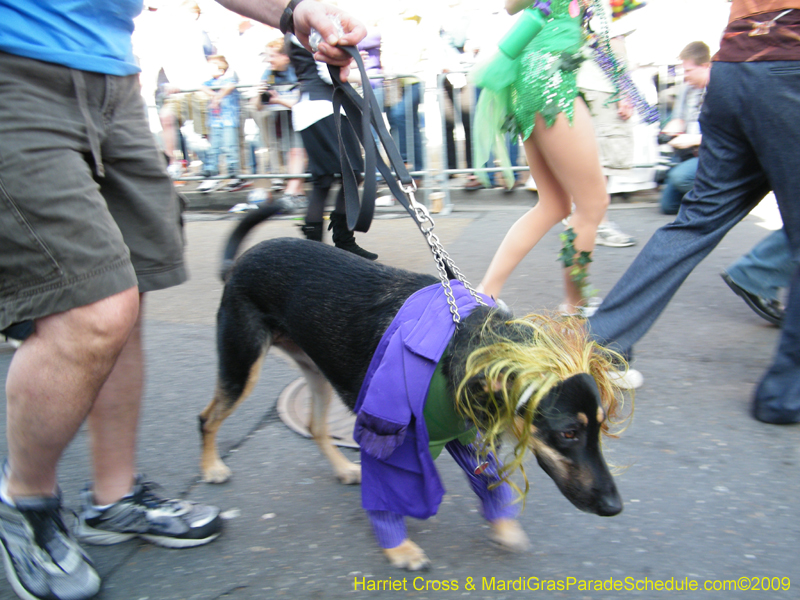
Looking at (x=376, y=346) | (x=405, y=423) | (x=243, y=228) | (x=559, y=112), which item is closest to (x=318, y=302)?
(x=376, y=346)

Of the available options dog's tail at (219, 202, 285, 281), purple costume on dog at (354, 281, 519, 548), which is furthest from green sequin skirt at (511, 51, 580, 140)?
purple costume on dog at (354, 281, 519, 548)

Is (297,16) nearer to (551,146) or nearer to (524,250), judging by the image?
(551,146)

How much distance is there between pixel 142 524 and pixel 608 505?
151 centimetres

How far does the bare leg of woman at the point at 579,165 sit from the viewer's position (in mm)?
3211

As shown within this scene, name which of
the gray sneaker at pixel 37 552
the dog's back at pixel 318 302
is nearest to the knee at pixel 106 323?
the gray sneaker at pixel 37 552

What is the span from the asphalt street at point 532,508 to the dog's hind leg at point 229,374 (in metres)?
0.09

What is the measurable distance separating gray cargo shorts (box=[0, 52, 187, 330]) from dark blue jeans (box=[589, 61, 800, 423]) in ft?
6.10

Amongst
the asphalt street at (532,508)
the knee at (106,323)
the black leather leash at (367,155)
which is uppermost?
the black leather leash at (367,155)

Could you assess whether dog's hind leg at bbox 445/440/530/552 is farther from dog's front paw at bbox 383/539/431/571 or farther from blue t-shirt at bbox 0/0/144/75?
blue t-shirt at bbox 0/0/144/75

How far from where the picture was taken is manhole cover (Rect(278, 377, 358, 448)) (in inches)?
119


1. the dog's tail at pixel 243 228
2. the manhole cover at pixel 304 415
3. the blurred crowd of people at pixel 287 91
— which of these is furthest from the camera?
the blurred crowd of people at pixel 287 91

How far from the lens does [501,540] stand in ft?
7.25

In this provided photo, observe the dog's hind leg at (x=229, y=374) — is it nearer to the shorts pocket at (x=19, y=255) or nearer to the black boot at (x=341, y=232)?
the shorts pocket at (x=19, y=255)

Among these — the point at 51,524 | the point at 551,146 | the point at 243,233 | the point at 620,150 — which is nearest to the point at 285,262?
the point at 243,233
